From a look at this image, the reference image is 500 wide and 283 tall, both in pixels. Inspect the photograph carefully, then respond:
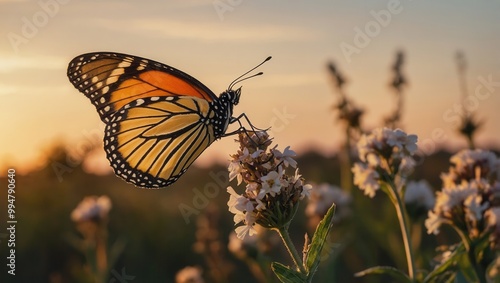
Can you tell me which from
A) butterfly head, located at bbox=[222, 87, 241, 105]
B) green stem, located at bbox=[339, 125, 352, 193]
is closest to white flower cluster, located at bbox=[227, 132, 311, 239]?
butterfly head, located at bbox=[222, 87, 241, 105]

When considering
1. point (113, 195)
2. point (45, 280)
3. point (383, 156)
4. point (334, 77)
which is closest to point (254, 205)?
point (383, 156)

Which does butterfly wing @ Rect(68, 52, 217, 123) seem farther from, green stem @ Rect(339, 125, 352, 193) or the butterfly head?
green stem @ Rect(339, 125, 352, 193)

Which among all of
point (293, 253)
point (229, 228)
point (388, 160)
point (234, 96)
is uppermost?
point (234, 96)

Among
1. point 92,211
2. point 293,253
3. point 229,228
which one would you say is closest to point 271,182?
point 293,253

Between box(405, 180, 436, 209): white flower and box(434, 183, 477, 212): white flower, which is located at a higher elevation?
box(434, 183, 477, 212): white flower

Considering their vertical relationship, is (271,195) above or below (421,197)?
above

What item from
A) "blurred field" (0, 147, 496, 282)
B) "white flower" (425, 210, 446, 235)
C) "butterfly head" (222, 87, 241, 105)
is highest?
"butterfly head" (222, 87, 241, 105)

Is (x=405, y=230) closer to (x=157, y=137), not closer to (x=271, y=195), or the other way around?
(x=271, y=195)
